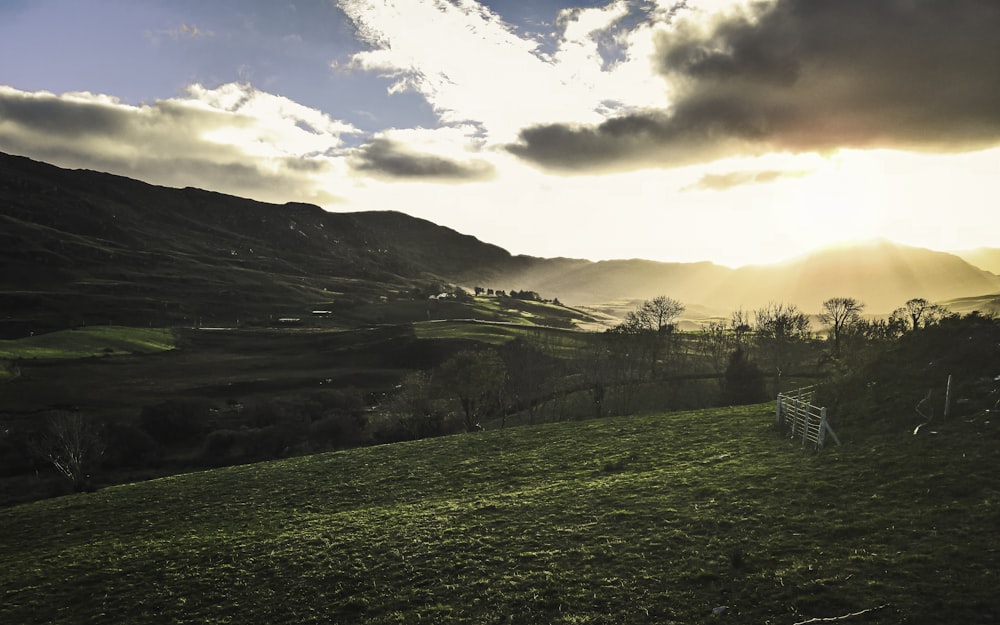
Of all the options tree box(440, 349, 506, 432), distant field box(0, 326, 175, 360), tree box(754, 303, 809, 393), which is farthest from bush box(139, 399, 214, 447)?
tree box(754, 303, 809, 393)

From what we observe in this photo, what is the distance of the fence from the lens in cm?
3519

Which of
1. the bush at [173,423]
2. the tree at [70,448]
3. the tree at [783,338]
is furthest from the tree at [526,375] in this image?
the tree at [70,448]

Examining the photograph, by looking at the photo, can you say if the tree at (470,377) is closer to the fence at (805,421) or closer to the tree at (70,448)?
the fence at (805,421)

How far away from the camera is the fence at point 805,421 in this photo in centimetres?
3519

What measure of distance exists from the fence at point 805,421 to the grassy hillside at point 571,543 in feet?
5.43

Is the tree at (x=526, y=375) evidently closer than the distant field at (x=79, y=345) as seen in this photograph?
Yes

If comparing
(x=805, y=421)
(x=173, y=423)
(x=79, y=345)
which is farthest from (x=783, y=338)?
(x=79, y=345)

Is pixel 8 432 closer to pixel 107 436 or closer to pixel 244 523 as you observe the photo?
pixel 107 436

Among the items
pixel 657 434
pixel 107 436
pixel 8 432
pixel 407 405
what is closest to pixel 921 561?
pixel 657 434

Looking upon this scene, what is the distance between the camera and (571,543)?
26.8 metres

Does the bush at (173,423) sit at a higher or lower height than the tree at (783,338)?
lower

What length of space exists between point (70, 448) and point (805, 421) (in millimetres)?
85905

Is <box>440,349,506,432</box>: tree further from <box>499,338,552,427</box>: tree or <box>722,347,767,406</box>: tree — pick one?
<box>722,347,767,406</box>: tree

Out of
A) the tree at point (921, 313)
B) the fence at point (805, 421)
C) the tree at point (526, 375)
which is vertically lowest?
the tree at point (526, 375)
